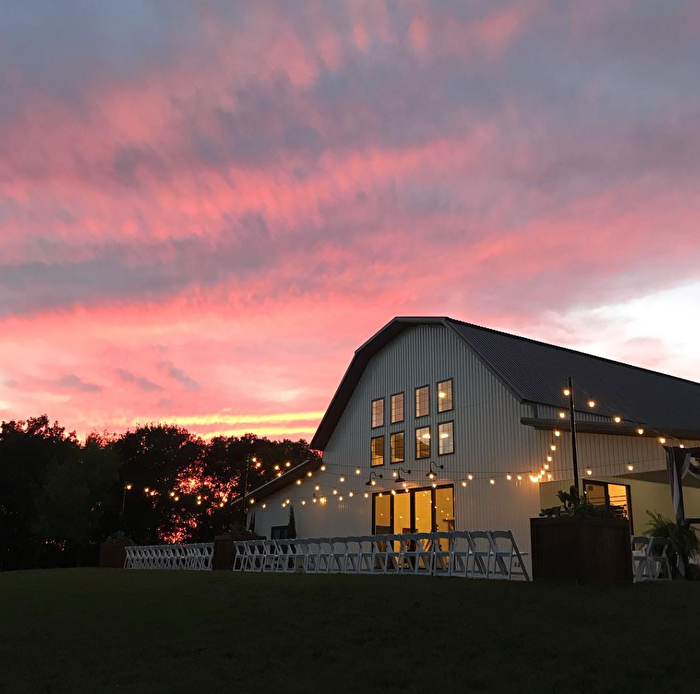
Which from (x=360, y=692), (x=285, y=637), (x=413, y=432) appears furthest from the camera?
(x=413, y=432)

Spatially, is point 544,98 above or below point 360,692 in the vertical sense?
above

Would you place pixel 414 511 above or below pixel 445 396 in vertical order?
below

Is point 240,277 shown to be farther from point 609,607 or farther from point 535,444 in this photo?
point 609,607

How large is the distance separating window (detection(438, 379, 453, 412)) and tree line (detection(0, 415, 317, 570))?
19036mm

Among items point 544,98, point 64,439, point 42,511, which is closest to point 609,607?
point 544,98

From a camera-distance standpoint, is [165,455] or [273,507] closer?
[273,507]

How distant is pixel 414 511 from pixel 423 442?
8.58 feet

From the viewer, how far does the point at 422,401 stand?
28094 mm

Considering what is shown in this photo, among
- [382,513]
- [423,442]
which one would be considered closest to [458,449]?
[423,442]

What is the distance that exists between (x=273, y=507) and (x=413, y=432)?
1073cm

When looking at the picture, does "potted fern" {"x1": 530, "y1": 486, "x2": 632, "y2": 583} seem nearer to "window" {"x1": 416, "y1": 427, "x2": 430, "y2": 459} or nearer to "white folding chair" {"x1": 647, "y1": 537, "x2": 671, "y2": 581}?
"white folding chair" {"x1": 647, "y1": 537, "x2": 671, "y2": 581}

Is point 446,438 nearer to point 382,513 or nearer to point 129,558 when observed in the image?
point 382,513

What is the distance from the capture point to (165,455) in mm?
53844

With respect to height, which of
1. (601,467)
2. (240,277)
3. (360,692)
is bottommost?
(360,692)
